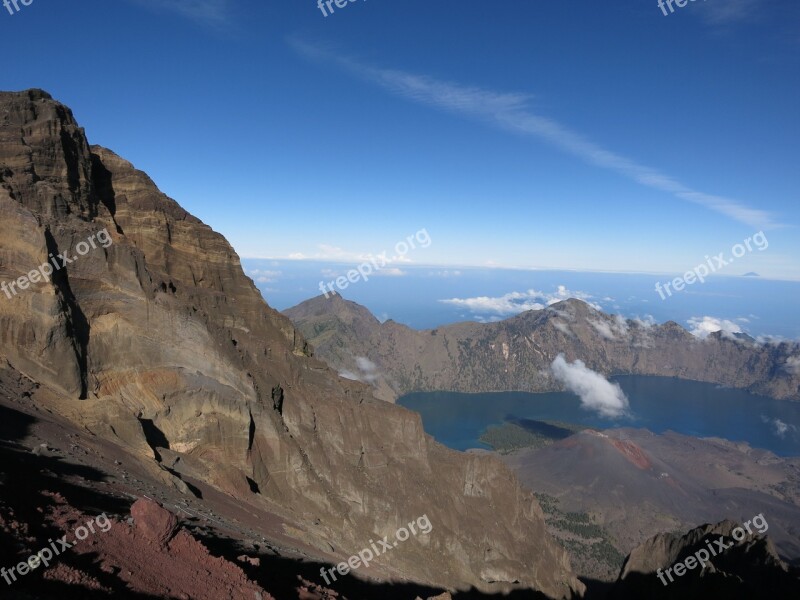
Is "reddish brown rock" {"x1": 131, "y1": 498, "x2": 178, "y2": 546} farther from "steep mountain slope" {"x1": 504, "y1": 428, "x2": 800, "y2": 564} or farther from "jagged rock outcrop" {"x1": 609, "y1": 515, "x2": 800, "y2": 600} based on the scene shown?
"steep mountain slope" {"x1": 504, "y1": 428, "x2": 800, "y2": 564}

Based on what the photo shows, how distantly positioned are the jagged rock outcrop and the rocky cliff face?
12.9 m

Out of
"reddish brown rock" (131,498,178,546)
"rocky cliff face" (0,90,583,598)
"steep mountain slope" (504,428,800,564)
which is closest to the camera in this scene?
"reddish brown rock" (131,498,178,546)

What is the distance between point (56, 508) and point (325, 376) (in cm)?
4381

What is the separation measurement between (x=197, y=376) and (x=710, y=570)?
5732cm

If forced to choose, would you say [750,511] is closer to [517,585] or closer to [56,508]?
[517,585]

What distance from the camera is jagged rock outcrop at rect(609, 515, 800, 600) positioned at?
50.9m

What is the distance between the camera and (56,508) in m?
16.7

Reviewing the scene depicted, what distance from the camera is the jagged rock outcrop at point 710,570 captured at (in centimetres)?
5094

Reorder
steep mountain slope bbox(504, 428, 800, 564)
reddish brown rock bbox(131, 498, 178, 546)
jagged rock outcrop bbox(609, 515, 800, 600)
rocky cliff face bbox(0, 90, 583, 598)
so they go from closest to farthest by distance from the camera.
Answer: reddish brown rock bbox(131, 498, 178, 546) → rocky cliff face bbox(0, 90, 583, 598) → jagged rock outcrop bbox(609, 515, 800, 600) → steep mountain slope bbox(504, 428, 800, 564)

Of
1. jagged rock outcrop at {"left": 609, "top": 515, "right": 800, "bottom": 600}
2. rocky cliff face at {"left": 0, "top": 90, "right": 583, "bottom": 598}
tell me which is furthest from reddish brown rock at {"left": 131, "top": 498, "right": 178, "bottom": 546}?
jagged rock outcrop at {"left": 609, "top": 515, "right": 800, "bottom": 600}

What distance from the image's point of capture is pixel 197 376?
40.5 metres

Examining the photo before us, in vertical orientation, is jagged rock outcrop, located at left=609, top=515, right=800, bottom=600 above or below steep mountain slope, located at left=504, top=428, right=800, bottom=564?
above

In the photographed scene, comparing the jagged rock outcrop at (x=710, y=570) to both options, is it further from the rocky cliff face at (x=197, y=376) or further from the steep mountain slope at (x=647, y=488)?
the steep mountain slope at (x=647, y=488)

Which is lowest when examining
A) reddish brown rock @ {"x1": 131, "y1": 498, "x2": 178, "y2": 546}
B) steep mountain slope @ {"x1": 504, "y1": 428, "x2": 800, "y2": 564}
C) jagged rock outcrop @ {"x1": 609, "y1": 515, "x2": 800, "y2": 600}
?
steep mountain slope @ {"x1": 504, "y1": 428, "x2": 800, "y2": 564}
